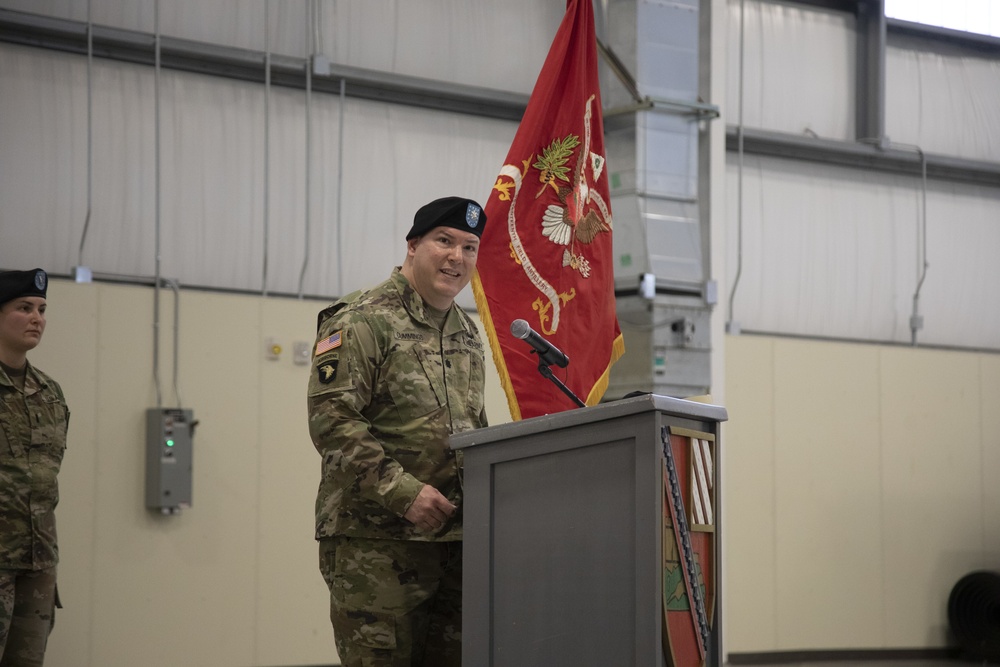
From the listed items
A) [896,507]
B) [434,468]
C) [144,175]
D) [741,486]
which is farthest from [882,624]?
[434,468]

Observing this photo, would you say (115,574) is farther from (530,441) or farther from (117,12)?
(530,441)

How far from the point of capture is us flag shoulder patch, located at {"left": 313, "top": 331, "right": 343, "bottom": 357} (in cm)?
249

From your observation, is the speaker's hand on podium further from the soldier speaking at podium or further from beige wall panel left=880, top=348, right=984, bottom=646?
beige wall panel left=880, top=348, right=984, bottom=646

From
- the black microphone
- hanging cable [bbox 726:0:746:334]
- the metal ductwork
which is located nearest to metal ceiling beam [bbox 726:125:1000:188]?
hanging cable [bbox 726:0:746:334]

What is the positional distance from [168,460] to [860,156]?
4.52 m

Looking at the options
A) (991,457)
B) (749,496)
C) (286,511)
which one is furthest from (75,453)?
(991,457)

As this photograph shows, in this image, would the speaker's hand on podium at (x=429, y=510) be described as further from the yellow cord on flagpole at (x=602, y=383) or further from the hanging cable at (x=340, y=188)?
the hanging cable at (x=340, y=188)

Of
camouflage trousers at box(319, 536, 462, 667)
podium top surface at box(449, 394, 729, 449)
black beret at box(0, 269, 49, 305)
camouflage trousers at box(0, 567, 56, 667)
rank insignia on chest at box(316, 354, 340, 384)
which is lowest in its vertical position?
camouflage trousers at box(0, 567, 56, 667)

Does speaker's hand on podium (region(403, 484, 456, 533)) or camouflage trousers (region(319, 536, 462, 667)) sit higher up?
speaker's hand on podium (region(403, 484, 456, 533))

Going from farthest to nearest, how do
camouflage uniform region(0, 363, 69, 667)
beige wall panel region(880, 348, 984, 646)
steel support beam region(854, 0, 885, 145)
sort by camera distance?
steel support beam region(854, 0, 885, 145) → beige wall panel region(880, 348, 984, 646) → camouflage uniform region(0, 363, 69, 667)

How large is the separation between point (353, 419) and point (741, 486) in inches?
179

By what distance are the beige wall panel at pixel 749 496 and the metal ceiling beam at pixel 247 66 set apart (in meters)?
1.89

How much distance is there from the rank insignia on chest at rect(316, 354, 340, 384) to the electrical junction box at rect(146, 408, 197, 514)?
2.85m

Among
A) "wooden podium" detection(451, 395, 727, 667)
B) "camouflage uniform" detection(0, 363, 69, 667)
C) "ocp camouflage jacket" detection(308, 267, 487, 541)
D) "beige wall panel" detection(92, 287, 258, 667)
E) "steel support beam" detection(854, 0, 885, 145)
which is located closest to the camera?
"wooden podium" detection(451, 395, 727, 667)
